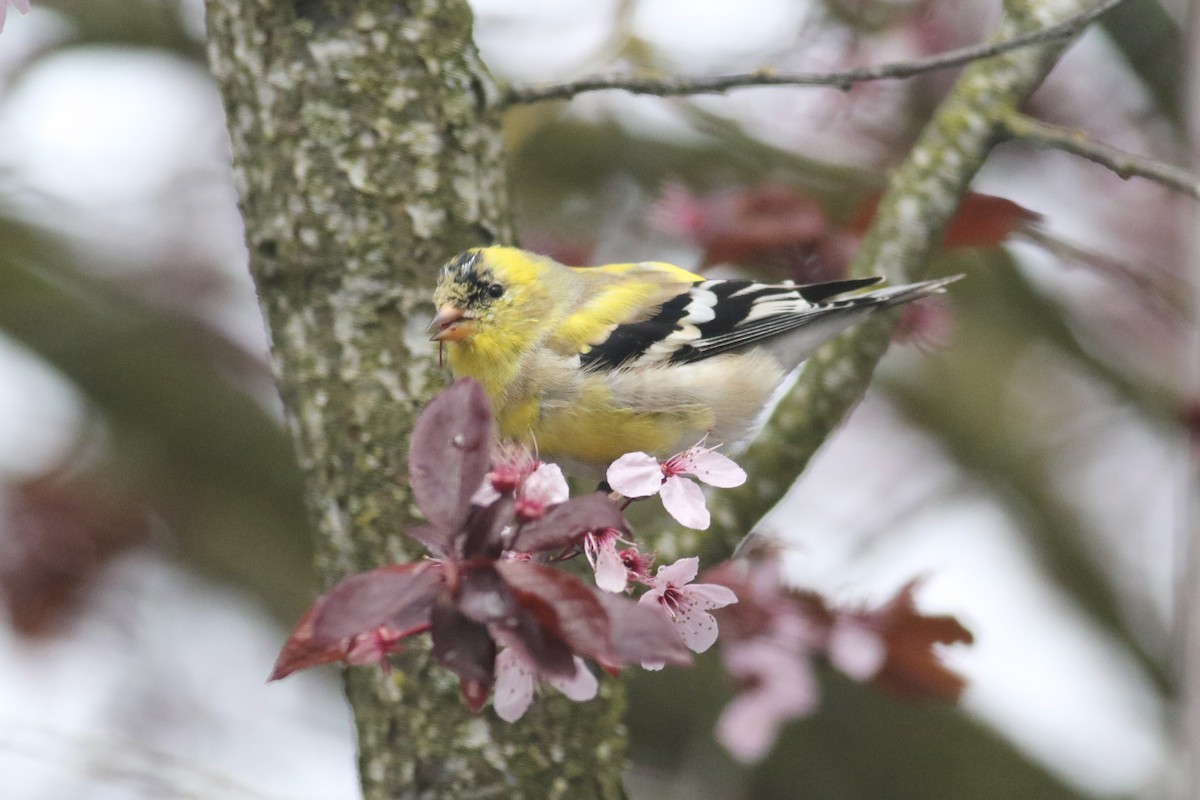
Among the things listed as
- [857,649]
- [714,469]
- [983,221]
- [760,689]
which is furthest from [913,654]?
[714,469]

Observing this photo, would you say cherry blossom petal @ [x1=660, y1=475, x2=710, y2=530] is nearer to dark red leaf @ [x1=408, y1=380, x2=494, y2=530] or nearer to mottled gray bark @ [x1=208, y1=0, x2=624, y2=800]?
dark red leaf @ [x1=408, y1=380, x2=494, y2=530]

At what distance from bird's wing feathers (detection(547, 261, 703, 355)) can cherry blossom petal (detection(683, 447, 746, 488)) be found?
971 mm

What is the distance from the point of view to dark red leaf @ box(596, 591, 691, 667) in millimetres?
1051

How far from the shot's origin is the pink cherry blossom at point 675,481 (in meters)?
1.43

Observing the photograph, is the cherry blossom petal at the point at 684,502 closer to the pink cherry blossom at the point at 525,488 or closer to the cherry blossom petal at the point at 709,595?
the cherry blossom petal at the point at 709,595

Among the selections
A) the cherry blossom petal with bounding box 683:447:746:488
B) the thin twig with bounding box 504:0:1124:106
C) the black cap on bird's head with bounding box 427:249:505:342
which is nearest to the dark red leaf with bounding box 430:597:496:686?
the cherry blossom petal with bounding box 683:447:746:488

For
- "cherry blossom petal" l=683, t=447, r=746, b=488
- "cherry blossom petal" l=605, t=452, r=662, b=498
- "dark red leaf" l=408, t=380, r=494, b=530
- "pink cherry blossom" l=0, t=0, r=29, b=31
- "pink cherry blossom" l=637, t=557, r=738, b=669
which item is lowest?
"pink cherry blossom" l=637, t=557, r=738, b=669

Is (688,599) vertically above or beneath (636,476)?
beneath

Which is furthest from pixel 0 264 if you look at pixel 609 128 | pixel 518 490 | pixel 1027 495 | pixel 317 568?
pixel 1027 495

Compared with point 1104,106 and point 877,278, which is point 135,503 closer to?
point 877,278

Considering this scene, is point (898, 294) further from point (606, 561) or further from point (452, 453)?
point (452, 453)

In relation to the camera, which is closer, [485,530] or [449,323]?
[485,530]

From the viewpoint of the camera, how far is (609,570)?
1337 millimetres

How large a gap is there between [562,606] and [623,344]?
1.45 meters
